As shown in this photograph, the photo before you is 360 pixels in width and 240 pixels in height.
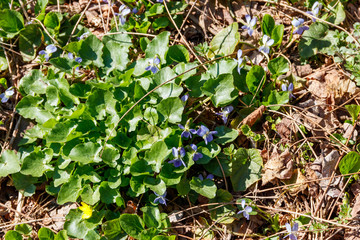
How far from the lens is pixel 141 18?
3.13 meters

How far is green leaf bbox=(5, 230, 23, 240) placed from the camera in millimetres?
2477

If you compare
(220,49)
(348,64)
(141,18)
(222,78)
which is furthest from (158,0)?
(348,64)

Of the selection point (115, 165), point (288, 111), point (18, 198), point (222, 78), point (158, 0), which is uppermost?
point (158, 0)

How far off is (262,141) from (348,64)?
0.78 meters

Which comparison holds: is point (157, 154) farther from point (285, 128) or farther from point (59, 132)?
point (285, 128)

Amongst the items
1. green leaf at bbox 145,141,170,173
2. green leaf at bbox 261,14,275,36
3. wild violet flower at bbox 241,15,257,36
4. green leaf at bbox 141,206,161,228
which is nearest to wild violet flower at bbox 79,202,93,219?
green leaf at bbox 141,206,161,228

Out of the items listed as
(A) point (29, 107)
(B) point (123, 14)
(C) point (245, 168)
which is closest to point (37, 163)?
Result: (A) point (29, 107)

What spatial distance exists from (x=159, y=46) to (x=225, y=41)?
499mm

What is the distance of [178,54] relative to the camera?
2727 millimetres

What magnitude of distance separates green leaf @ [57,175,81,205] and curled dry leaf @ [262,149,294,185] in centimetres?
114

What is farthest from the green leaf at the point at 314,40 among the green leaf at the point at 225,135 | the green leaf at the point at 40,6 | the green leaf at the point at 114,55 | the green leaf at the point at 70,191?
the green leaf at the point at 40,6

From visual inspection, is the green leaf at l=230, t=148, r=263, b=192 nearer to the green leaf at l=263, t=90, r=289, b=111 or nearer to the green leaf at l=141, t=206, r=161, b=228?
the green leaf at l=263, t=90, r=289, b=111

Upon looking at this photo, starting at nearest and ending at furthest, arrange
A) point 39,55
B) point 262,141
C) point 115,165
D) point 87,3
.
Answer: point 115,165
point 262,141
point 39,55
point 87,3

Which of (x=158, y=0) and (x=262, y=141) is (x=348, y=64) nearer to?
(x=262, y=141)
